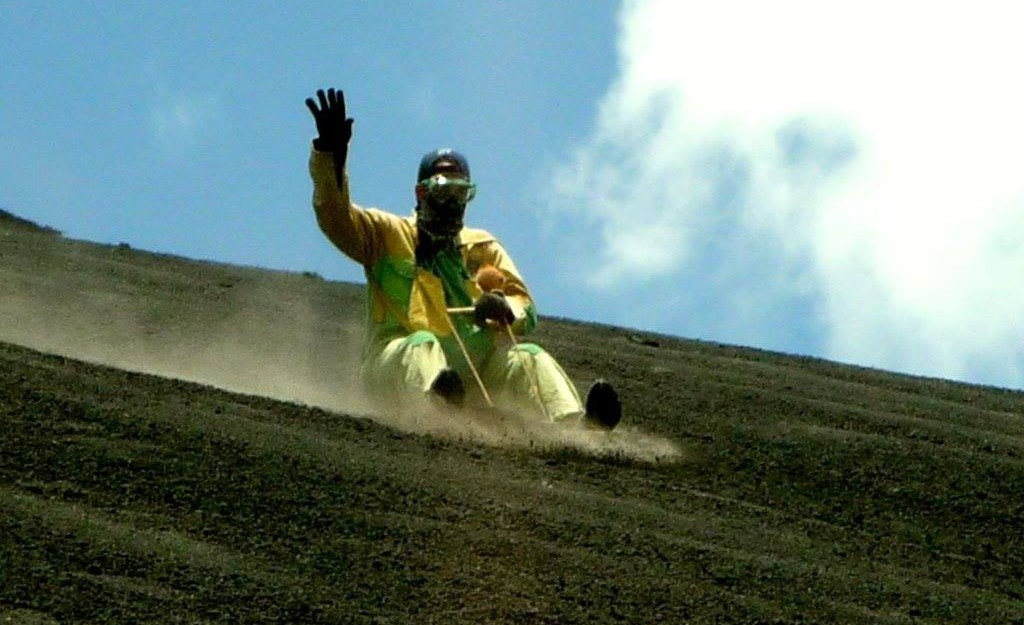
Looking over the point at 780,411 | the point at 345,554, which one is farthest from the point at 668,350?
the point at 345,554

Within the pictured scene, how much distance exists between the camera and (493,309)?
9.92 meters

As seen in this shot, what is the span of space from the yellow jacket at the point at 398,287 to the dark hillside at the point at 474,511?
490 millimetres

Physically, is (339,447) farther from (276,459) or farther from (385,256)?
(385,256)

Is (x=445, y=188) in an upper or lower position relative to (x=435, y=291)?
upper

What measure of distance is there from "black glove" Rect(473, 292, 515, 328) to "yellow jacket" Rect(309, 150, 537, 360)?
0.18 m

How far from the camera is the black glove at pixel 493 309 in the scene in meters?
9.91

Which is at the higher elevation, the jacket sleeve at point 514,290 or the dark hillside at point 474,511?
the jacket sleeve at point 514,290

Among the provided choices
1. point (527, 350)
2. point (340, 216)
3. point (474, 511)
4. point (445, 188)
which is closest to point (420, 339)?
point (527, 350)

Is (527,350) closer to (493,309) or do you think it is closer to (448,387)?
(493,309)

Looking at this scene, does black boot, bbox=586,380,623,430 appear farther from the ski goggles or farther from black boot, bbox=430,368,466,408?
the ski goggles

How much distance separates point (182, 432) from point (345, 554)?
1.38 meters

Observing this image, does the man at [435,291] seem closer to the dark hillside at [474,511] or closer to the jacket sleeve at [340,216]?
the jacket sleeve at [340,216]

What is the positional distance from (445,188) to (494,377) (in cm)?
96

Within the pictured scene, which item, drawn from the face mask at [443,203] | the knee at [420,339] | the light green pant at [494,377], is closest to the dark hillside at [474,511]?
the light green pant at [494,377]
